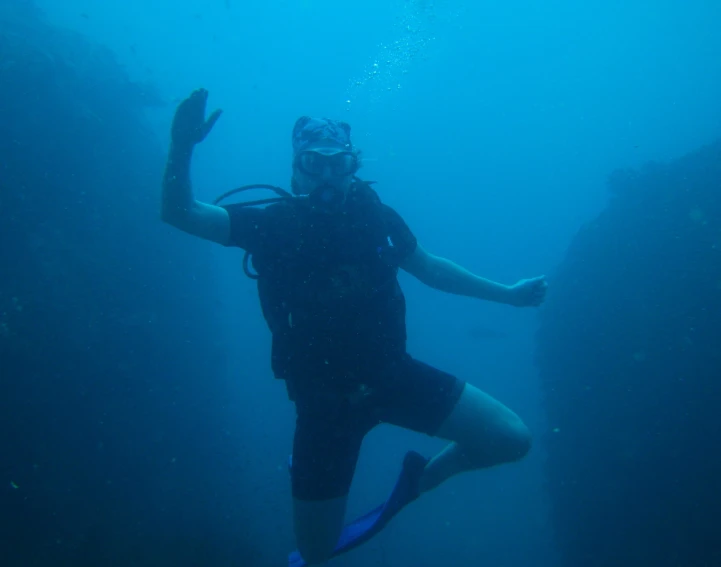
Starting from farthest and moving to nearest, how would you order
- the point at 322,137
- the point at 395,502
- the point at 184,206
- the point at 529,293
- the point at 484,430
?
the point at 529,293, the point at 395,502, the point at 322,137, the point at 484,430, the point at 184,206

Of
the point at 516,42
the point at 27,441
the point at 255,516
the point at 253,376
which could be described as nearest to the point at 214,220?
the point at 27,441

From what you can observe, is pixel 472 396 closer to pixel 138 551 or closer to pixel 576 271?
pixel 138 551

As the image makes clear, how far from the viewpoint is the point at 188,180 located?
2.78 meters

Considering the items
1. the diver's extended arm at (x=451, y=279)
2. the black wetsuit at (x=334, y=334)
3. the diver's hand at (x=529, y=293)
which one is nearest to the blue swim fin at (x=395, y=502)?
the black wetsuit at (x=334, y=334)

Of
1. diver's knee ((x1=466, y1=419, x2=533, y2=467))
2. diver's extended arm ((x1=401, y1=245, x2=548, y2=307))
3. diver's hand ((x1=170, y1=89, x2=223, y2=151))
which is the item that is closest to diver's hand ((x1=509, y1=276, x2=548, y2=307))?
diver's extended arm ((x1=401, y1=245, x2=548, y2=307))

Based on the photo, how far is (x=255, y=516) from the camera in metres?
16.2

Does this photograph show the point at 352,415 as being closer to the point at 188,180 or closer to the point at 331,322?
the point at 331,322

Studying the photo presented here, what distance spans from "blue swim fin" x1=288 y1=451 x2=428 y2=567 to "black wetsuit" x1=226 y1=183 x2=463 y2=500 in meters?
0.59

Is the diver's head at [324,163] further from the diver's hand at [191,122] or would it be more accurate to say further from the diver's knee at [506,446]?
the diver's knee at [506,446]

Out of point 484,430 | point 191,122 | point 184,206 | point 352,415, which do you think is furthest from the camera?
point 484,430

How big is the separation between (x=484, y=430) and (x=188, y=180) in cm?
277

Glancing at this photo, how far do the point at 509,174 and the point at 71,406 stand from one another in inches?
4633

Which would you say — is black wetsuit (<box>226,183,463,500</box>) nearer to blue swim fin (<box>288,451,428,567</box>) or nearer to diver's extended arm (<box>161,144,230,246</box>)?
diver's extended arm (<box>161,144,230,246</box>)

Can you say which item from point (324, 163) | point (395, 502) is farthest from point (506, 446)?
point (324, 163)
